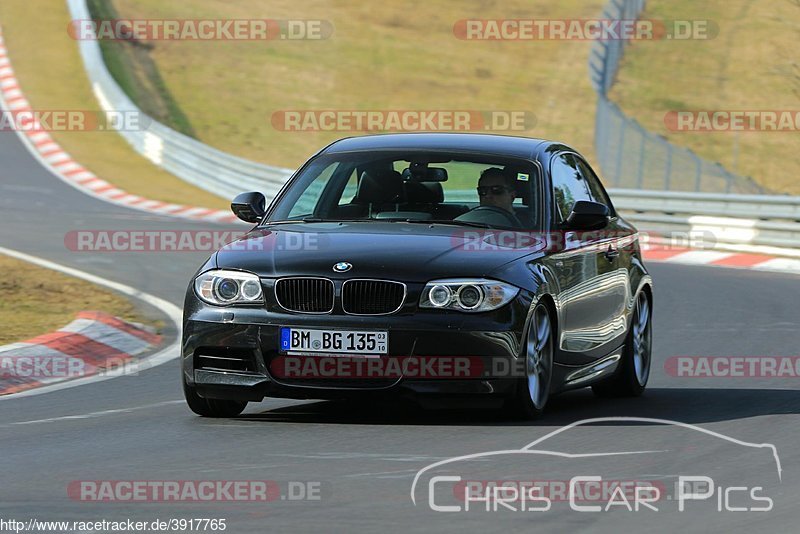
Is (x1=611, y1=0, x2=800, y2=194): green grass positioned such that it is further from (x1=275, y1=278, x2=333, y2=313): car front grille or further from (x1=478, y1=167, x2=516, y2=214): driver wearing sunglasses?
(x1=275, y1=278, x2=333, y2=313): car front grille

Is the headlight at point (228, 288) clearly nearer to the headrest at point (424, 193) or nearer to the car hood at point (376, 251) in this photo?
the car hood at point (376, 251)

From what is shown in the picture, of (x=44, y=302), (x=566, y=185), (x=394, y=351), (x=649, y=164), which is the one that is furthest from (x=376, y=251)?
(x=649, y=164)

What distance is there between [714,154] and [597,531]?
32.3 metres

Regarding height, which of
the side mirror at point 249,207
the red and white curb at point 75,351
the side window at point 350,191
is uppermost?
the side window at point 350,191

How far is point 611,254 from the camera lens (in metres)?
10.3

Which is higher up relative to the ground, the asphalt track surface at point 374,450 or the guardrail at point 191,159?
the asphalt track surface at point 374,450

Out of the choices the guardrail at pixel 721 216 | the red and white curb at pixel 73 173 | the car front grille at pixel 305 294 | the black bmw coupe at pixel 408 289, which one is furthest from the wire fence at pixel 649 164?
the car front grille at pixel 305 294

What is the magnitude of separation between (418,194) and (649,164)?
58.0ft

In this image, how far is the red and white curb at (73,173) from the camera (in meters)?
26.3

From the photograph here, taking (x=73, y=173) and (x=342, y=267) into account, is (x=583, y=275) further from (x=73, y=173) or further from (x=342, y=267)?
(x=73, y=173)

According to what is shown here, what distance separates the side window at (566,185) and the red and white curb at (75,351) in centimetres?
323

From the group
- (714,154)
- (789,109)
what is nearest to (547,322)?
Answer: (714,154)

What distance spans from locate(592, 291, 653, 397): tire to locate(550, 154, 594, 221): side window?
0.82 meters

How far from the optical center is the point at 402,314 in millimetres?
8391
